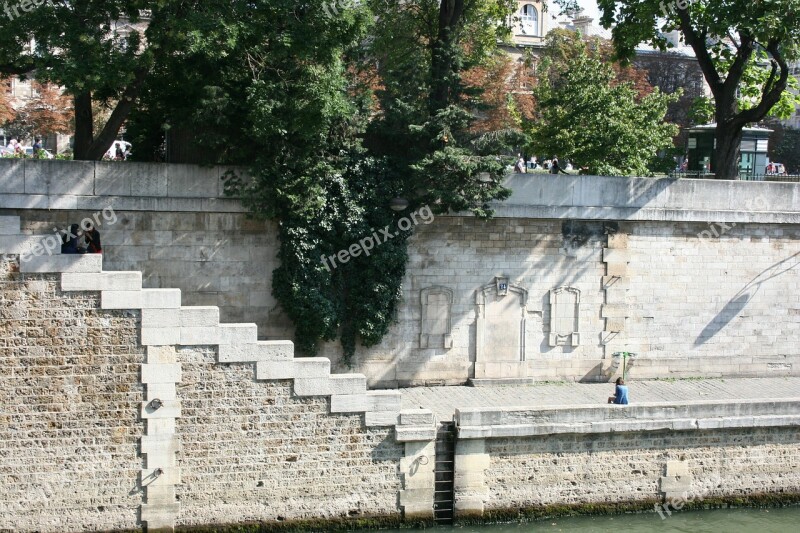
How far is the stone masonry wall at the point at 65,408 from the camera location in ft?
49.9

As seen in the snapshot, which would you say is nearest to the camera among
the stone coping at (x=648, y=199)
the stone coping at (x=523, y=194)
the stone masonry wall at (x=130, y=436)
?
the stone masonry wall at (x=130, y=436)

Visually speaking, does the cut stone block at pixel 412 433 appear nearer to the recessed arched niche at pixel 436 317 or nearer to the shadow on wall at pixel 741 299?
the recessed arched niche at pixel 436 317

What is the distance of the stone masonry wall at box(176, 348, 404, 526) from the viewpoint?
1595cm

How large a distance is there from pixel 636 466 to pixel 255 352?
22.9ft

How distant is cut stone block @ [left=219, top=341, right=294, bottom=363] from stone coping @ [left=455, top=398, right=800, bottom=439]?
3.13m

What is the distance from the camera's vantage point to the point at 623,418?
17562 mm

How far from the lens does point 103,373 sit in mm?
15500

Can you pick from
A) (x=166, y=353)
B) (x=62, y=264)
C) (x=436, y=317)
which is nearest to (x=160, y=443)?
(x=166, y=353)

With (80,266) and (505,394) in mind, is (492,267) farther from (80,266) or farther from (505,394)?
(80,266)

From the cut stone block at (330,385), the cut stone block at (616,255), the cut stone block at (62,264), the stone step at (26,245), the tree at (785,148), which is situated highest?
the tree at (785,148)

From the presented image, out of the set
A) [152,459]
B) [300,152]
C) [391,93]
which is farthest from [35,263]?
[391,93]

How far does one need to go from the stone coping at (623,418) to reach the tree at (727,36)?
705 centimetres

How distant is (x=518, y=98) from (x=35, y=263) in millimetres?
26552

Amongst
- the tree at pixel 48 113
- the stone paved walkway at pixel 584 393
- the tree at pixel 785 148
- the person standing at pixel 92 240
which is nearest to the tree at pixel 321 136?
the stone paved walkway at pixel 584 393
